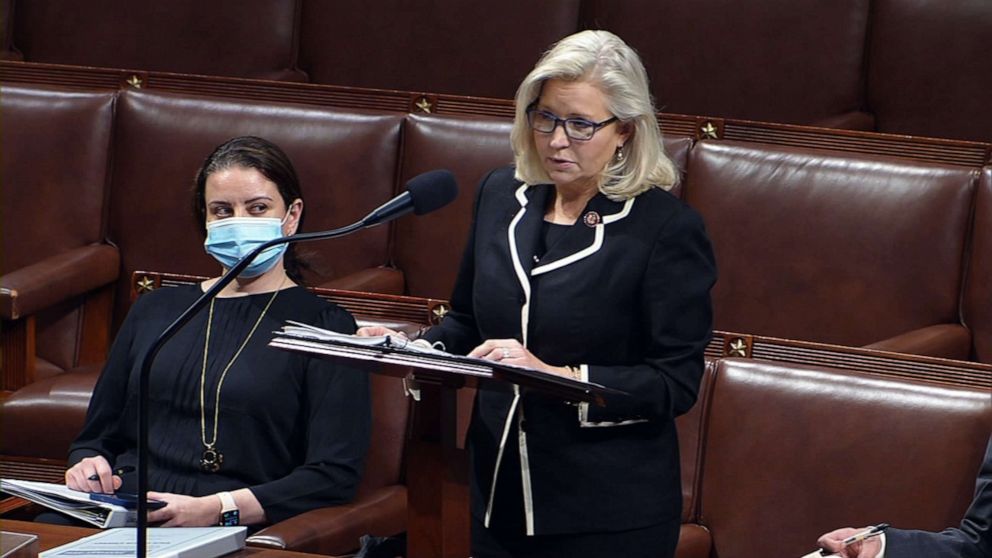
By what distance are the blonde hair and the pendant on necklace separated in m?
0.29

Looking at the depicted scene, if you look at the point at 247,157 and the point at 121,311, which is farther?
the point at 121,311

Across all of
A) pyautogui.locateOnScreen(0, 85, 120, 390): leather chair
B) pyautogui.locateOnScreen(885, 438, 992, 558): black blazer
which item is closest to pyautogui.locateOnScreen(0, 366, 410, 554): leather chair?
pyautogui.locateOnScreen(0, 85, 120, 390): leather chair

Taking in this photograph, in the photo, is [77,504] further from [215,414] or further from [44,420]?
[44,420]

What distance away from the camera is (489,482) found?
811mm

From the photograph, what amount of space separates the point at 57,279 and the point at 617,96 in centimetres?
61

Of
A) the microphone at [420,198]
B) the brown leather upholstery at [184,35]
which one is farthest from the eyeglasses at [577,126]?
the brown leather upholstery at [184,35]

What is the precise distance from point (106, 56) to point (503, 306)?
0.85 m

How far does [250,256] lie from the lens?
2.08 feet

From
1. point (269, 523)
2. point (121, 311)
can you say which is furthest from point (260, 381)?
point (121, 311)

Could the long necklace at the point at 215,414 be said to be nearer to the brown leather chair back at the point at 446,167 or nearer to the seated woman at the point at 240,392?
the seated woman at the point at 240,392

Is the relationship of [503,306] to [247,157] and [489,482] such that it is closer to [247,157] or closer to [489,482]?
[489,482]

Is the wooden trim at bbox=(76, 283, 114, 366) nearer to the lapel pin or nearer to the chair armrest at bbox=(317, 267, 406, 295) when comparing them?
the chair armrest at bbox=(317, 267, 406, 295)

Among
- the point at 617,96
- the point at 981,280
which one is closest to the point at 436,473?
the point at 617,96

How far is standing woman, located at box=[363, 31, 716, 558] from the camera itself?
784 mm
